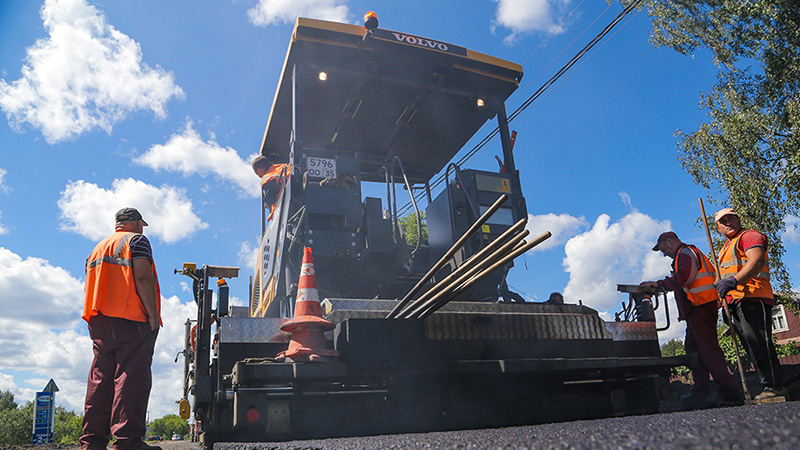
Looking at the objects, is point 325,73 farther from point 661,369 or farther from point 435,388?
point 661,369

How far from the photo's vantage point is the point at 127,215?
145 inches

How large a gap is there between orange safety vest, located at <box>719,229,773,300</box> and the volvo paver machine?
664 mm

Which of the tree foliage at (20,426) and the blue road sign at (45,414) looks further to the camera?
the tree foliage at (20,426)

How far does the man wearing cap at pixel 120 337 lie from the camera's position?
303 cm

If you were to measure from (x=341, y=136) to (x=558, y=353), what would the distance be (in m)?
4.13

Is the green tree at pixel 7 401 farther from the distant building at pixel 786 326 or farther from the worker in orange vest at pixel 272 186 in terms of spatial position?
the distant building at pixel 786 326

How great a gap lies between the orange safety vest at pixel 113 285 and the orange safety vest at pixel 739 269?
410 cm

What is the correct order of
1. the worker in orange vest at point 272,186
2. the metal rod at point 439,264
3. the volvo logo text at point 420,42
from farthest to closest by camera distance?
the worker in orange vest at point 272,186 → the volvo logo text at point 420,42 → the metal rod at point 439,264

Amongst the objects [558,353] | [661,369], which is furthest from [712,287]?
[558,353]

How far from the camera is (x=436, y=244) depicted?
5.62 metres

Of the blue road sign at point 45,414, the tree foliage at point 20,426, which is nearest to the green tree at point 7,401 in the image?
the tree foliage at point 20,426

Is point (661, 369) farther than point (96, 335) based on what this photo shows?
Yes

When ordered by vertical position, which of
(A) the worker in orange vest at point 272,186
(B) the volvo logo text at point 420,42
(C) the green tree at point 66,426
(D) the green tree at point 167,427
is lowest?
(D) the green tree at point 167,427

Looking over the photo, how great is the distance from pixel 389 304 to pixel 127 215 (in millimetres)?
1903
